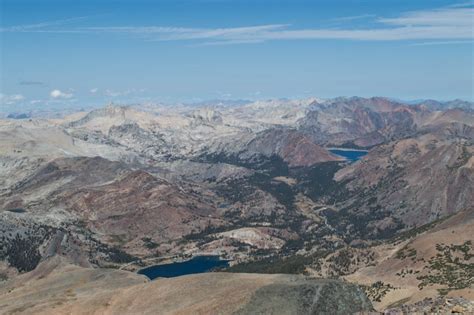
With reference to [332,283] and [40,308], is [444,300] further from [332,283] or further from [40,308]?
[40,308]

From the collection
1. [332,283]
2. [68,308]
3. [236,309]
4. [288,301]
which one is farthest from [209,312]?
[68,308]

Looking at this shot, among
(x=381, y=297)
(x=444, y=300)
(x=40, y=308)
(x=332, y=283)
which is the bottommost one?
(x=381, y=297)

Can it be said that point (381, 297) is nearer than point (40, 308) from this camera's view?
No

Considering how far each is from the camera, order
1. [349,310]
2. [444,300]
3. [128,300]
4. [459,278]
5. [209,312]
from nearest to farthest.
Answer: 1. [444,300]
2. [349,310]
3. [209,312]
4. [128,300]
5. [459,278]

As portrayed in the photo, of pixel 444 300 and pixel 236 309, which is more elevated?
→ pixel 444 300

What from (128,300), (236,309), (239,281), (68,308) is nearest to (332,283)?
(236,309)

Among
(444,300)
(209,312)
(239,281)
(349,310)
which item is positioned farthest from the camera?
(239,281)

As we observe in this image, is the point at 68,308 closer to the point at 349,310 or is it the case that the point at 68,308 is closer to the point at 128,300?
the point at 128,300
